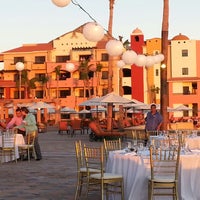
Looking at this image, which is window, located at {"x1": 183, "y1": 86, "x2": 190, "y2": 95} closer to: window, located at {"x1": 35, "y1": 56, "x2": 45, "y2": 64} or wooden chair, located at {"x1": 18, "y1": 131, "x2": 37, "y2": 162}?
window, located at {"x1": 35, "y1": 56, "x2": 45, "y2": 64}

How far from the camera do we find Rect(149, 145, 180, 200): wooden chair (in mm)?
8586

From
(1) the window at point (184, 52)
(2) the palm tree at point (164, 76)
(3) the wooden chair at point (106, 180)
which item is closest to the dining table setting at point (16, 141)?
(2) the palm tree at point (164, 76)

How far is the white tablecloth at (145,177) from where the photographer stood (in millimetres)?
8977

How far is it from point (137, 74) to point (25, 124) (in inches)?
1778

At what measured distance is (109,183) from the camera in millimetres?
9320

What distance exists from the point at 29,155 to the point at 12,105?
37.9 metres

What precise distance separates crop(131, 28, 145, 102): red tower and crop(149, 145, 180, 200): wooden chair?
173 ft

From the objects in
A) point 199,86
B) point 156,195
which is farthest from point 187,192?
point 199,86

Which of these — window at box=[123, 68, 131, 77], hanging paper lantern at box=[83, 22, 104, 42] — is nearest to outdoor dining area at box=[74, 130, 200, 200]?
hanging paper lantern at box=[83, 22, 104, 42]

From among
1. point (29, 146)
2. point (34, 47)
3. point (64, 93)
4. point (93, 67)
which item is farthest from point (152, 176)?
point (34, 47)

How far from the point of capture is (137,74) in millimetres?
62031

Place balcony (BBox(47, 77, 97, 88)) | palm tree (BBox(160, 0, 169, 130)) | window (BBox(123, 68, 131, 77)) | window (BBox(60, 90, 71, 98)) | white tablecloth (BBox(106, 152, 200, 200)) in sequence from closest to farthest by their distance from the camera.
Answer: white tablecloth (BBox(106, 152, 200, 200)) < palm tree (BBox(160, 0, 169, 130)) < window (BBox(123, 68, 131, 77)) < balcony (BBox(47, 77, 97, 88)) < window (BBox(60, 90, 71, 98))

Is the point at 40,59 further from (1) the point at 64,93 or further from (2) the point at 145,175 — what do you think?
(2) the point at 145,175

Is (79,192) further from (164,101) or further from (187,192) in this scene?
(164,101)
